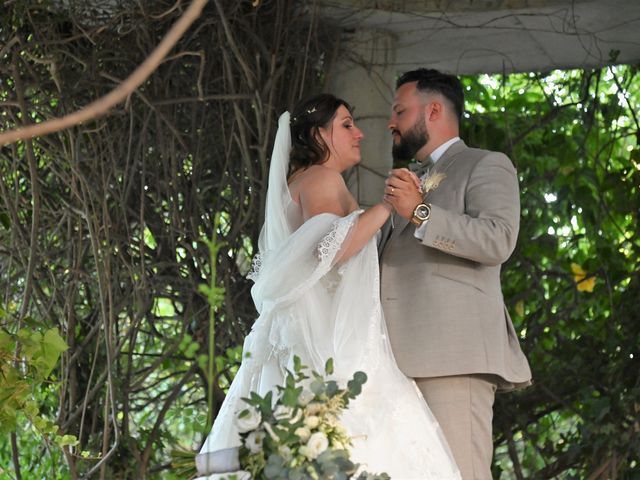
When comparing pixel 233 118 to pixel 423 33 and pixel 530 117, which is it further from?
pixel 530 117

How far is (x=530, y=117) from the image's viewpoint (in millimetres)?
5336

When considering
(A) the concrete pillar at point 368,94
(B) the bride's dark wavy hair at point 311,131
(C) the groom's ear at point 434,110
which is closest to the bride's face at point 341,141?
(B) the bride's dark wavy hair at point 311,131

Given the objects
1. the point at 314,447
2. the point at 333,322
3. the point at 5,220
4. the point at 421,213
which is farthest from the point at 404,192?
the point at 5,220

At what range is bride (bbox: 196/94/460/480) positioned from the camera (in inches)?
113

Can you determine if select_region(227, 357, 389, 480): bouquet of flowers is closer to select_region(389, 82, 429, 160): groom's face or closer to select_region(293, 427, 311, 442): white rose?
select_region(293, 427, 311, 442): white rose

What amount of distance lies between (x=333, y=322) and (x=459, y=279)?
15.6 inches

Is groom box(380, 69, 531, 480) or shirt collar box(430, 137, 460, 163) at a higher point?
shirt collar box(430, 137, 460, 163)

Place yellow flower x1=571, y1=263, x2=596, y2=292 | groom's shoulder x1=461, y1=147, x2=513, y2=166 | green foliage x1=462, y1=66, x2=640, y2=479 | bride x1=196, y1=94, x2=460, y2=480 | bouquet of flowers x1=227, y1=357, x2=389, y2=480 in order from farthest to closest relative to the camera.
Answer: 1. yellow flower x1=571, y1=263, x2=596, y2=292
2. green foliage x1=462, y1=66, x2=640, y2=479
3. groom's shoulder x1=461, y1=147, x2=513, y2=166
4. bride x1=196, y1=94, x2=460, y2=480
5. bouquet of flowers x1=227, y1=357, x2=389, y2=480

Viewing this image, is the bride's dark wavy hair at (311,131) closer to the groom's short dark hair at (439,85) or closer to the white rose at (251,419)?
the groom's short dark hair at (439,85)

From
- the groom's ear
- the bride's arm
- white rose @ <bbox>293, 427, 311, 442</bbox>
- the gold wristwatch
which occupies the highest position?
the groom's ear

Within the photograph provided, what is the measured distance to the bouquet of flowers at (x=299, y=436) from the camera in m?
1.87

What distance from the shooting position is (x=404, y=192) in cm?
293

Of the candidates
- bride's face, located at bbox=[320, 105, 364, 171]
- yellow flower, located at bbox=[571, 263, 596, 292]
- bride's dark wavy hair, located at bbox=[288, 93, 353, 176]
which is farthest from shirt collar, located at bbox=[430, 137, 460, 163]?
yellow flower, located at bbox=[571, 263, 596, 292]

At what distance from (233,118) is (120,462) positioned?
1513mm
